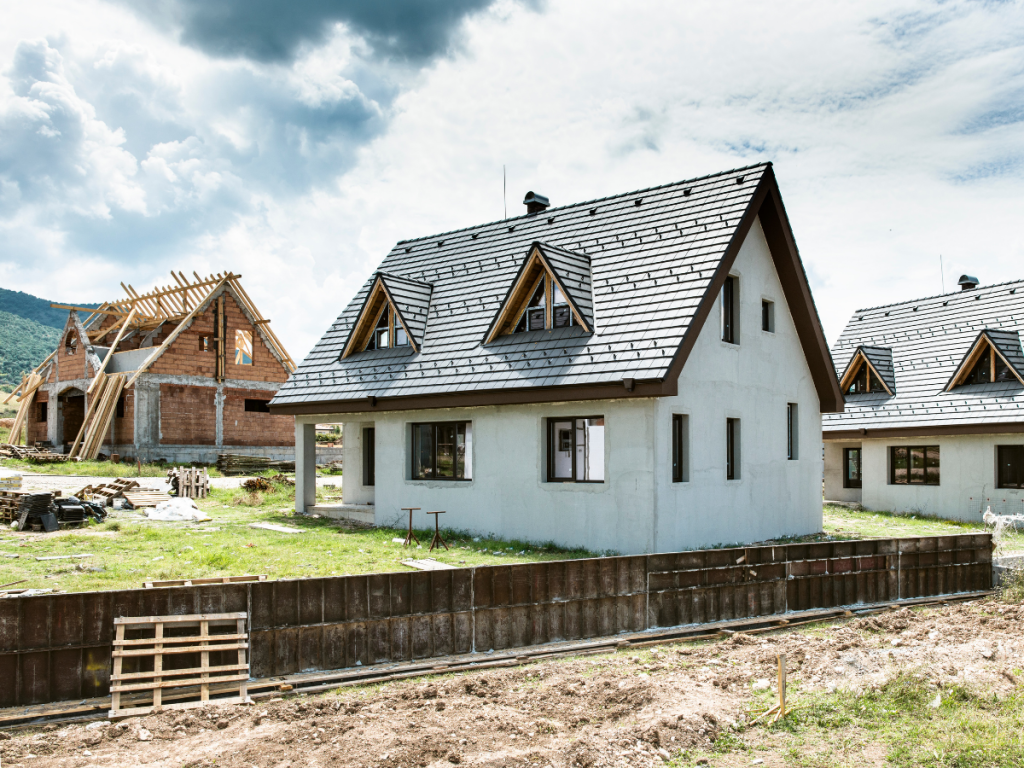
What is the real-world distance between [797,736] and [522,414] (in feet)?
31.5

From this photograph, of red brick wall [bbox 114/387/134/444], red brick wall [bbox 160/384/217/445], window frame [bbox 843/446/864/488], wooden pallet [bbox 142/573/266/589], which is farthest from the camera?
red brick wall [bbox 160/384/217/445]

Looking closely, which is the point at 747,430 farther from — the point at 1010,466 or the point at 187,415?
the point at 187,415

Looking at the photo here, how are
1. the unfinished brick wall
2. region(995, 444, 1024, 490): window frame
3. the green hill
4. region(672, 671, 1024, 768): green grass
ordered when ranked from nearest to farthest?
1. region(672, 671, 1024, 768): green grass
2. region(995, 444, 1024, 490): window frame
3. the unfinished brick wall
4. the green hill

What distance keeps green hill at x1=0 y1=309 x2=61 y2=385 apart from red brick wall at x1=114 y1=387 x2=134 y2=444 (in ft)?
252

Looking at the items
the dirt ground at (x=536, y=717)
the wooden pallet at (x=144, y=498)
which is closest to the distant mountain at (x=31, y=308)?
the wooden pallet at (x=144, y=498)

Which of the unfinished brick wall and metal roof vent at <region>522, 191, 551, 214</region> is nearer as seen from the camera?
metal roof vent at <region>522, 191, 551, 214</region>

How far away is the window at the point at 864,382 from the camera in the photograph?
25.4 metres

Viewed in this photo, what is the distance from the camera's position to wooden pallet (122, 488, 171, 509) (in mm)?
20344

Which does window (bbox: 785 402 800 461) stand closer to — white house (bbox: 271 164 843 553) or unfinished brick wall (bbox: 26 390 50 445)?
white house (bbox: 271 164 843 553)

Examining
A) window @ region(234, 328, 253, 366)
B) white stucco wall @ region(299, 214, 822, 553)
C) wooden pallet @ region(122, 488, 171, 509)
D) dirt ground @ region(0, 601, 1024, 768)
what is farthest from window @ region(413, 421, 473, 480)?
window @ region(234, 328, 253, 366)

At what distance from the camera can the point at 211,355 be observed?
120 ft

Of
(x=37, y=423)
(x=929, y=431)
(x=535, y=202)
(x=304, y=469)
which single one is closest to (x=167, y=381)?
(x=37, y=423)

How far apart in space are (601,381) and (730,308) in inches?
168

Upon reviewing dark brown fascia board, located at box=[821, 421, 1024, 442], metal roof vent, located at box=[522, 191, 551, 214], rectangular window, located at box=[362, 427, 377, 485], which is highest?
metal roof vent, located at box=[522, 191, 551, 214]
